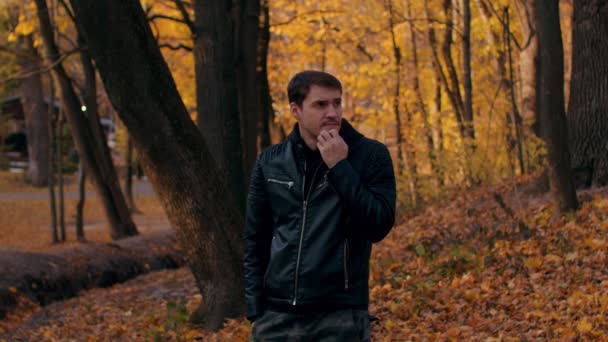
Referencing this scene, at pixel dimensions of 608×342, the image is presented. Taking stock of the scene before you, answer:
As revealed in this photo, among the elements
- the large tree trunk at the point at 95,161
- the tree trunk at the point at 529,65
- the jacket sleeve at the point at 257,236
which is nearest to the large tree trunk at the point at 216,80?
the tree trunk at the point at 529,65

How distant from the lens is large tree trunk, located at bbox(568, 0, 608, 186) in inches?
467

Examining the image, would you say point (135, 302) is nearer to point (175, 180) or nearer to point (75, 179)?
point (175, 180)

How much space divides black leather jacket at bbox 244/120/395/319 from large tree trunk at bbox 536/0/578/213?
672cm

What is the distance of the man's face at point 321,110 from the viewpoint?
386cm

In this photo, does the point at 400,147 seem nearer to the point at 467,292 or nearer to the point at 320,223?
the point at 467,292

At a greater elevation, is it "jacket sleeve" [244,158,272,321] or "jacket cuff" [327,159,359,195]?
"jacket cuff" [327,159,359,195]

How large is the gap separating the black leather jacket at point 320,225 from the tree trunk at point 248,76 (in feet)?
32.2

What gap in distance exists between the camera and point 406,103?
2334 cm

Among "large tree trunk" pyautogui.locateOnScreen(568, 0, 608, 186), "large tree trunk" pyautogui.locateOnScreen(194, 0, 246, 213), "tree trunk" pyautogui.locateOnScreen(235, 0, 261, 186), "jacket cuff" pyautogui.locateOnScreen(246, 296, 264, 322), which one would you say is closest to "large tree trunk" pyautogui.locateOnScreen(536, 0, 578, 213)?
"large tree trunk" pyautogui.locateOnScreen(568, 0, 608, 186)

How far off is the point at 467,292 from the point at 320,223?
201 inches

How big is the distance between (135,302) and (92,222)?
60.9 ft

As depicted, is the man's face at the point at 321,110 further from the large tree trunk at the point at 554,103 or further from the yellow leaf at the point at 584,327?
the large tree trunk at the point at 554,103

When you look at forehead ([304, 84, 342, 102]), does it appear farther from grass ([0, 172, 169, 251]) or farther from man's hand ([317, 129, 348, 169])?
grass ([0, 172, 169, 251])

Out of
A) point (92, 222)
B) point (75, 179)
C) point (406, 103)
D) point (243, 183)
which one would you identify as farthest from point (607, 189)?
point (75, 179)
